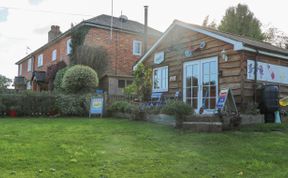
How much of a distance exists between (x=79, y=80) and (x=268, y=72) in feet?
35.0

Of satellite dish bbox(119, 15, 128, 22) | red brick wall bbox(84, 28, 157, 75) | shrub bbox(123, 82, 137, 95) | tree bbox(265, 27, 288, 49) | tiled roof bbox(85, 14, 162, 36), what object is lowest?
shrub bbox(123, 82, 137, 95)

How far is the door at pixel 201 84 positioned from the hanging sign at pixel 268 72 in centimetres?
128

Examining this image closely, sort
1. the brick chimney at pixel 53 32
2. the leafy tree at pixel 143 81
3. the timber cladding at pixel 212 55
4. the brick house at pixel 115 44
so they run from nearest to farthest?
1. the timber cladding at pixel 212 55
2. the leafy tree at pixel 143 81
3. the brick house at pixel 115 44
4. the brick chimney at pixel 53 32

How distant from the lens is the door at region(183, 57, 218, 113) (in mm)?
11594

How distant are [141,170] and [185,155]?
4.25 ft

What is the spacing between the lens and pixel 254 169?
4766mm

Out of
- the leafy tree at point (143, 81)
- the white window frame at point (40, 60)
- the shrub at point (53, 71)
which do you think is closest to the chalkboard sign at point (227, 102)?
the leafy tree at point (143, 81)

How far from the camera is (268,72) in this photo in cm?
1146

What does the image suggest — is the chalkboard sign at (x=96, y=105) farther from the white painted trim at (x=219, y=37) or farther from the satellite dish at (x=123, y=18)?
the satellite dish at (x=123, y=18)

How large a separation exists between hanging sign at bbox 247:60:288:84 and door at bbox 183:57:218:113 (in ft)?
4.20

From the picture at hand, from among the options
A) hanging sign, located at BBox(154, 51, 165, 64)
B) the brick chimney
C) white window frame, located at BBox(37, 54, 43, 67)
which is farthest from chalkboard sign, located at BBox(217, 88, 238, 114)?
the brick chimney

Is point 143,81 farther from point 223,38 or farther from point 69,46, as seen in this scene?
point 69,46

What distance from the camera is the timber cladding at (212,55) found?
10562 millimetres

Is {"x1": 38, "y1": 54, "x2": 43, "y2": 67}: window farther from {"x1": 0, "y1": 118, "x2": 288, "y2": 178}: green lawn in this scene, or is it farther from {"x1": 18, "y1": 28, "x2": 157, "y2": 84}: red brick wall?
{"x1": 0, "y1": 118, "x2": 288, "y2": 178}: green lawn
